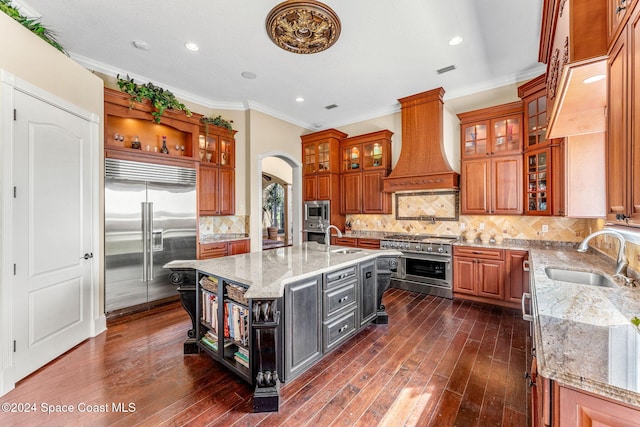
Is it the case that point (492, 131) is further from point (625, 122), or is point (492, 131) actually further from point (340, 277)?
point (340, 277)

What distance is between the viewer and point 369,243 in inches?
202

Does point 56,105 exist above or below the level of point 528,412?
above

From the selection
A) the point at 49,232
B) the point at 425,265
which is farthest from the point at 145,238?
the point at 425,265

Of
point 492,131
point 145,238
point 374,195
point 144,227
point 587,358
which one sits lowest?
point 587,358

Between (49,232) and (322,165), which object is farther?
(322,165)

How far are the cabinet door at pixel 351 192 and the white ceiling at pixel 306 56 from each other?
1.60m

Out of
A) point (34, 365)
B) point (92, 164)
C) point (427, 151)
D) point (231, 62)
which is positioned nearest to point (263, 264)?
point (34, 365)

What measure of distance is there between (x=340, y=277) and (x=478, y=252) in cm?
259

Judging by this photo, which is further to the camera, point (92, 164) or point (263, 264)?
point (92, 164)

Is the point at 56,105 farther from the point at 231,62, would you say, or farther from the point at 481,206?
the point at 481,206

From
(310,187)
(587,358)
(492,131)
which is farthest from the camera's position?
(310,187)

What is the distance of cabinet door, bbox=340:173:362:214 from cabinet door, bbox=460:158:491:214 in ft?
6.54

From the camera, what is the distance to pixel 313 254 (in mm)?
2975

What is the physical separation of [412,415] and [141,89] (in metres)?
4.88
